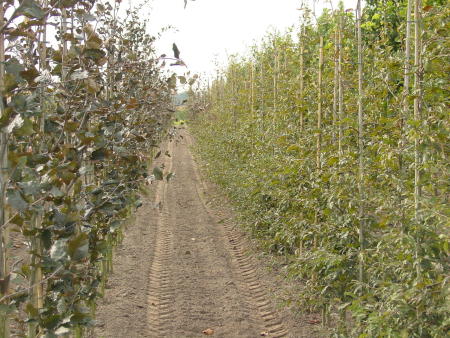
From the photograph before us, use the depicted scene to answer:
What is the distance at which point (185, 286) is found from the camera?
6000mm

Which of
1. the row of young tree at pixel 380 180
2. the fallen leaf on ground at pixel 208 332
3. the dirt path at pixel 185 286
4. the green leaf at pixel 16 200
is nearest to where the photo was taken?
the green leaf at pixel 16 200

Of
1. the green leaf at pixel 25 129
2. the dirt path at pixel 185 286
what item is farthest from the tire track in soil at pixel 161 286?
the green leaf at pixel 25 129

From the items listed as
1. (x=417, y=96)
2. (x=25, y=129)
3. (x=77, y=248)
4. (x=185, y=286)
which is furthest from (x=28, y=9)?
(x=185, y=286)

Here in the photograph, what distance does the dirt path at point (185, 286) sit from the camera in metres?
4.84

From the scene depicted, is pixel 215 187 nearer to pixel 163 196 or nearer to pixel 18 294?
pixel 163 196

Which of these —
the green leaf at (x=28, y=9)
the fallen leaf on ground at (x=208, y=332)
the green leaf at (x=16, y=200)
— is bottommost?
the fallen leaf on ground at (x=208, y=332)

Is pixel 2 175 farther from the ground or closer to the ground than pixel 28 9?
closer to the ground

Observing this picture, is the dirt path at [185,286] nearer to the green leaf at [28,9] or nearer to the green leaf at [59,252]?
the green leaf at [59,252]

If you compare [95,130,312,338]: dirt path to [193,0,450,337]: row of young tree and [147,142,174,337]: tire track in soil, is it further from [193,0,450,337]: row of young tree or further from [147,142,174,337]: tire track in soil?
[193,0,450,337]: row of young tree

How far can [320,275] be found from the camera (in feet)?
14.0

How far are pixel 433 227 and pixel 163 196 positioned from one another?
977cm

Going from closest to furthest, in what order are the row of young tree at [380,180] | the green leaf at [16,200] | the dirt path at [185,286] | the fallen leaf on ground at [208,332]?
the green leaf at [16,200] → the row of young tree at [380,180] → the fallen leaf on ground at [208,332] → the dirt path at [185,286]

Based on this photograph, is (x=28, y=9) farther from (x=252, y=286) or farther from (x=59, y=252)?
(x=252, y=286)

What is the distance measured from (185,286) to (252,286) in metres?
0.80
